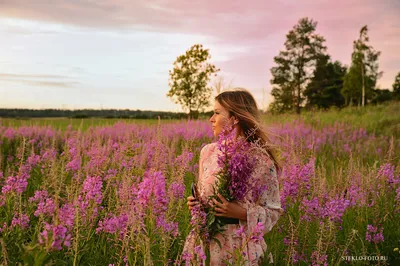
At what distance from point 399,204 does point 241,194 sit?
3738mm

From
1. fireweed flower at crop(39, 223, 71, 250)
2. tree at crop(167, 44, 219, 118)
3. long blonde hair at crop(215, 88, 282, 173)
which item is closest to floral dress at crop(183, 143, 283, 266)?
long blonde hair at crop(215, 88, 282, 173)

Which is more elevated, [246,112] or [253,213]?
[246,112]

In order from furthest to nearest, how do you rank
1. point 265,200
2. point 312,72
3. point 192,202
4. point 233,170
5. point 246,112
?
point 312,72 → point 246,112 → point 265,200 → point 192,202 → point 233,170

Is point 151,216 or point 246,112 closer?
point 151,216

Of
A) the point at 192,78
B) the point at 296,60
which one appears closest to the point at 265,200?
the point at 192,78

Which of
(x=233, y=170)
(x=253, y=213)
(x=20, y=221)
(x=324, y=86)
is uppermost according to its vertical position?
(x=324, y=86)

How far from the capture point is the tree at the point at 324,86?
55.2 m

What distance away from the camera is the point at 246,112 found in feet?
11.7

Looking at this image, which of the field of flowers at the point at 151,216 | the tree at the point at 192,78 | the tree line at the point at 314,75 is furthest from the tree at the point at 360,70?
the field of flowers at the point at 151,216

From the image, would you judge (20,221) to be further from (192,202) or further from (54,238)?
(54,238)

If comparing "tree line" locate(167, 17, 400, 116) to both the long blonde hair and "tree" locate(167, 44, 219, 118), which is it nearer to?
"tree" locate(167, 44, 219, 118)

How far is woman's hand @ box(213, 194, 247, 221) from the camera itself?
278cm

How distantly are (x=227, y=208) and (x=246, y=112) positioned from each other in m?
1.09

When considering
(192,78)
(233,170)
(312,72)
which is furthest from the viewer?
(312,72)
